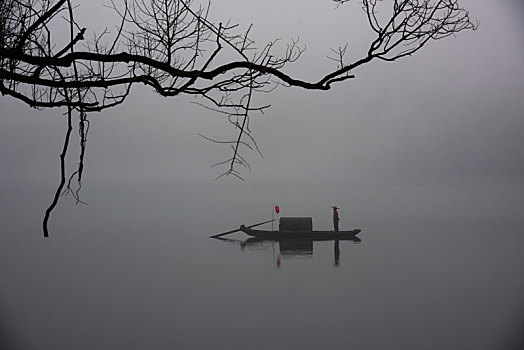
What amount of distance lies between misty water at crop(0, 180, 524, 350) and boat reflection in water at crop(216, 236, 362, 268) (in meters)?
0.15

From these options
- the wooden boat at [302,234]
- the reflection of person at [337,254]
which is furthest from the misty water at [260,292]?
the wooden boat at [302,234]

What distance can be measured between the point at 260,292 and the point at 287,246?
777cm

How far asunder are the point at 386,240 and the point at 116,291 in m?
14.8

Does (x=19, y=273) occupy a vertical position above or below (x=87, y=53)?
below

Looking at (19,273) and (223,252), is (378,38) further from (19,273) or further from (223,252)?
(223,252)

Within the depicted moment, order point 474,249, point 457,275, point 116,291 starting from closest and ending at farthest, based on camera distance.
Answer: point 116,291 < point 457,275 < point 474,249

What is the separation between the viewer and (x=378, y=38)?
1.15 metres

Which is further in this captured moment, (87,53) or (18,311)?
(18,311)

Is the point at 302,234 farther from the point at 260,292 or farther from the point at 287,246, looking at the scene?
the point at 260,292

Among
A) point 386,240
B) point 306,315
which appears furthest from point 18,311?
point 386,240

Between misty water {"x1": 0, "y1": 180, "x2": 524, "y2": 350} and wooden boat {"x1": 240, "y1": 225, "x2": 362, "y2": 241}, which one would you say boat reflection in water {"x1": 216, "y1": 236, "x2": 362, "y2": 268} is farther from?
wooden boat {"x1": 240, "y1": 225, "x2": 362, "y2": 241}

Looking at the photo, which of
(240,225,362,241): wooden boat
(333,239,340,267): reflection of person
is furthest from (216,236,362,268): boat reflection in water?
(240,225,362,241): wooden boat

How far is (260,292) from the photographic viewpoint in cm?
1606

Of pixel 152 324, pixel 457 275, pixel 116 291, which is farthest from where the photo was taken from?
pixel 457 275
